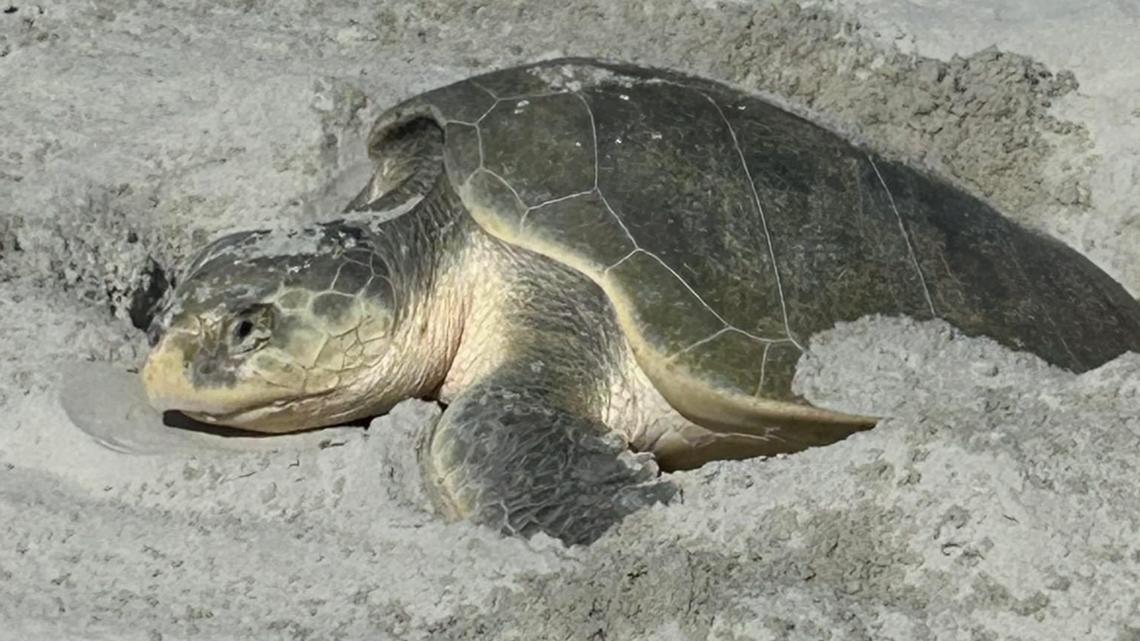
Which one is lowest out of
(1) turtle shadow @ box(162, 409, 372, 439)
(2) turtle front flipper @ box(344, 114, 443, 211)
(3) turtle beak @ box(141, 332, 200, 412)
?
(1) turtle shadow @ box(162, 409, 372, 439)

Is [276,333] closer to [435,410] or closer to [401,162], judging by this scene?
[435,410]

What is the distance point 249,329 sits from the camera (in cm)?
222

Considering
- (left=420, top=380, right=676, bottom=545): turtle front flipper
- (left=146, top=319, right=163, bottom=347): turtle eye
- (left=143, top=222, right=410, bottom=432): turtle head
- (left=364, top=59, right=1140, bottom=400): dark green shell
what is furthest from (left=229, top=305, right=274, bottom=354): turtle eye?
(left=364, top=59, right=1140, bottom=400): dark green shell

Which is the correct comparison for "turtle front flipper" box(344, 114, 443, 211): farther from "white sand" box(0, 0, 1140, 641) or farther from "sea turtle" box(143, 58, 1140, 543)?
"white sand" box(0, 0, 1140, 641)

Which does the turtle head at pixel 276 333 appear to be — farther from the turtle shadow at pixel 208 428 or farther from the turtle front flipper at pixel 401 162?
the turtle front flipper at pixel 401 162

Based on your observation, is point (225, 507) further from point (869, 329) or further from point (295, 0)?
point (295, 0)

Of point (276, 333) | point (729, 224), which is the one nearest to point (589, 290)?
point (729, 224)

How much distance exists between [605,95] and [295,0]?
4.39 feet

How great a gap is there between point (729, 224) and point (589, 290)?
301 millimetres

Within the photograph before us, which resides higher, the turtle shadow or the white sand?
the white sand

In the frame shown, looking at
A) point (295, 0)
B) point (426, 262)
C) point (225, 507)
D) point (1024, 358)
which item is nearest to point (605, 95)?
point (426, 262)

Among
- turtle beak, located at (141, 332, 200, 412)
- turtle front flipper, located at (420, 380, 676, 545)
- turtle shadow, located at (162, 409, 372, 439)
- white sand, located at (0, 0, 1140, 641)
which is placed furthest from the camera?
turtle shadow, located at (162, 409, 372, 439)

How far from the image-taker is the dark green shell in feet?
7.51

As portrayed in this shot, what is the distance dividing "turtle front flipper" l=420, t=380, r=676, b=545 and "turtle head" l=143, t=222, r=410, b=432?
0.73 ft
